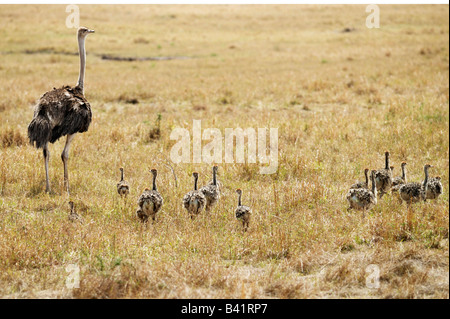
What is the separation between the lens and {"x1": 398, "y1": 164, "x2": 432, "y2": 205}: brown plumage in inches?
311

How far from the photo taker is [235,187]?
31.1 ft

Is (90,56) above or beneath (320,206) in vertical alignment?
above

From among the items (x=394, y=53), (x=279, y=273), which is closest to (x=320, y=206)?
(x=279, y=273)

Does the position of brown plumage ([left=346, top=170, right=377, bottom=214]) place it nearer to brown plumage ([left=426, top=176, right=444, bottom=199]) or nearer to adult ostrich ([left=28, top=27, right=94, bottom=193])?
brown plumage ([left=426, top=176, right=444, bottom=199])

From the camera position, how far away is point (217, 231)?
732cm
